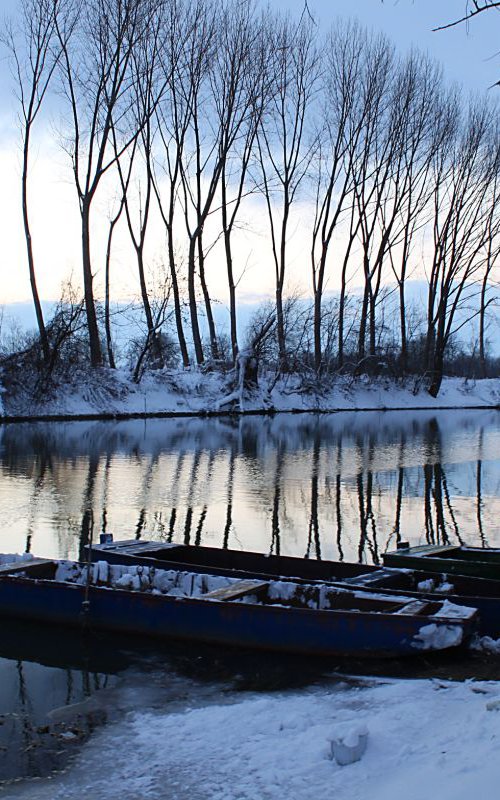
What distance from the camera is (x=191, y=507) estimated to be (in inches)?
613

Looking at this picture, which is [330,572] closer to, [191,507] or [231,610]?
[231,610]

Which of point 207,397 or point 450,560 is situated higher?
point 207,397

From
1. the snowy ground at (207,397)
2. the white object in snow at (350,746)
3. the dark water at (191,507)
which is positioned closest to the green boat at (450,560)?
the dark water at (191,507)

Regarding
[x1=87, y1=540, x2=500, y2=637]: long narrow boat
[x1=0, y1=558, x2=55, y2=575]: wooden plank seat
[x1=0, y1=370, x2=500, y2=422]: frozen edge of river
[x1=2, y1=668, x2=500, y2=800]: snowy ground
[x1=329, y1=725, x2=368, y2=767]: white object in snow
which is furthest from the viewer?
[x1=0, y1=370, x2=500, y2=422]: frozen edge of river

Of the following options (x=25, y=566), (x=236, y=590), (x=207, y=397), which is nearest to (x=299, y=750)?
(x=236, y=590)

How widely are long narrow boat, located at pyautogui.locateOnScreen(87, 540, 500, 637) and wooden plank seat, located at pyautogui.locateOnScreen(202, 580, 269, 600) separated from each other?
246 millimetres

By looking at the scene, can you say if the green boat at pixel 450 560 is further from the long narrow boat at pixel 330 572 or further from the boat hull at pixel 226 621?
the boat hull at pixel 226 621

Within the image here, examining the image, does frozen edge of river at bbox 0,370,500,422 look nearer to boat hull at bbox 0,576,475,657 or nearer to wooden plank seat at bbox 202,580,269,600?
boat hull at bbox 0,576,475,657

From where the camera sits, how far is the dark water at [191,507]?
6848 millimetres

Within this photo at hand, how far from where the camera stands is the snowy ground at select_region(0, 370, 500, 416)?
37250 mm

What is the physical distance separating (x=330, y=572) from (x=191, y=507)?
6.54 m

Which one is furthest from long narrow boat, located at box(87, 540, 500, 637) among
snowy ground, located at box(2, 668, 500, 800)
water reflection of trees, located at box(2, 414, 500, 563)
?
snowy ground, located at box(2, 668, 500, 800)

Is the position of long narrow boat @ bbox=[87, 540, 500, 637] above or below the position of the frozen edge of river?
below

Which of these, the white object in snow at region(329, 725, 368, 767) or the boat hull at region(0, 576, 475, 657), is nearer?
the white object in snow at region(329, 725, 368, 767)
